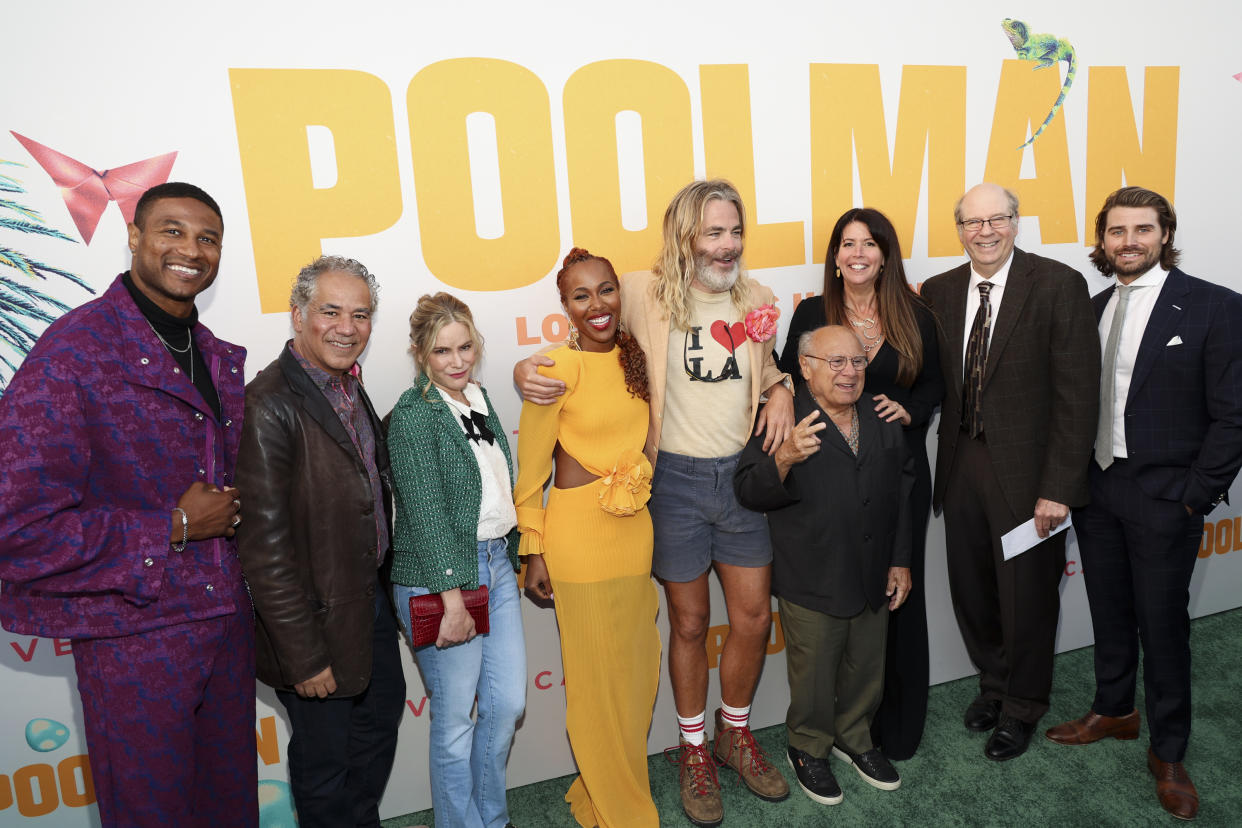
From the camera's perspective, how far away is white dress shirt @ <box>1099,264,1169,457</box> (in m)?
3.08

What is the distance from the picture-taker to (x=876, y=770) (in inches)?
124

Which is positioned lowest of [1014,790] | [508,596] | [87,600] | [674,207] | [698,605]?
[1014,790]

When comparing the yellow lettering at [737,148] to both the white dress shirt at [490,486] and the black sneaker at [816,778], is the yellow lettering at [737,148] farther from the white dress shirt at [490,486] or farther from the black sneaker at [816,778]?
the black sneaker at [816,778]

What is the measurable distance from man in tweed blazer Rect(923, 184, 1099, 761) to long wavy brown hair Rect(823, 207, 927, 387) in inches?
9.9

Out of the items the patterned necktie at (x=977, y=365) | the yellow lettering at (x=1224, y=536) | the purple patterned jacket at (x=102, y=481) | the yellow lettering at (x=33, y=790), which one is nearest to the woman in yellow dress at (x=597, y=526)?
the purple patterned jacket at (x=102, y=481)

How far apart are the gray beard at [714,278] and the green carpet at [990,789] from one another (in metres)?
2.04

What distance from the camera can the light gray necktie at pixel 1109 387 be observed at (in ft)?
10.3

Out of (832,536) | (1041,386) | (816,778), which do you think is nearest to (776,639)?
(816,778)

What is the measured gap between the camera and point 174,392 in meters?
1.99

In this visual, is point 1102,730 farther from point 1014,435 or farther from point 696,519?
point 696,519

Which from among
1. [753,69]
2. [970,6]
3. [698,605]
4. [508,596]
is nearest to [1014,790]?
[698,605]

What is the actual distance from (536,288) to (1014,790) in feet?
9.11

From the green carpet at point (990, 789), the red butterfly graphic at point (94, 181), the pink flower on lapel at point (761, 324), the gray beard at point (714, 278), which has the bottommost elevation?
the green carpet at point (990, 789)

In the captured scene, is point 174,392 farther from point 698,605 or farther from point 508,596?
point 698,605
